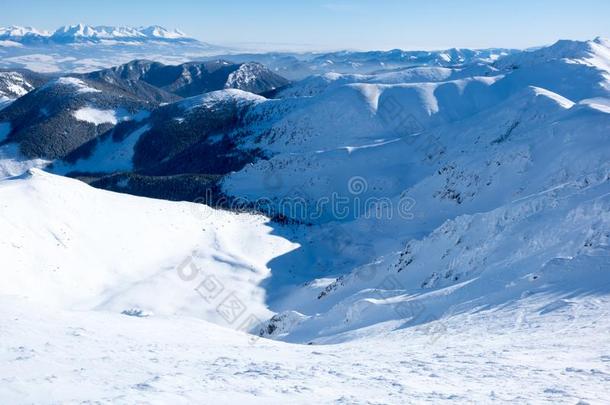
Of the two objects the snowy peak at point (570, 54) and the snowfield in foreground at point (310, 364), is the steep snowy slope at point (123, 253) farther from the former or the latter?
the snowy peak at point (570, 54)

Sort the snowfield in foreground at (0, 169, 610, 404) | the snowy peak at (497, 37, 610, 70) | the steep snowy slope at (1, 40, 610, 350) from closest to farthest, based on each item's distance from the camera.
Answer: the snowfield in foreground at (0, 169, 610, 404), the steep snowy slope at (1, 40, 610, 350), the snowy peak at (497, 37, 610, 70)

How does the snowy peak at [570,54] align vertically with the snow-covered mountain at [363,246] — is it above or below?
above

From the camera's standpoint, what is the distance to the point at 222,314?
31469mm

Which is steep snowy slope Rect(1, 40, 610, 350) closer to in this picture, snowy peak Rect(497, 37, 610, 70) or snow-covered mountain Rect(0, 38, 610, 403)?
snow-covered mountain Rect(0, 38, 610, 403)

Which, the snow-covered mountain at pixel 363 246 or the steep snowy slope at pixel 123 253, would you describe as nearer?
the snow-covered mountain at pixel 363 246

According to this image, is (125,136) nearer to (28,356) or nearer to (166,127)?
(166,127)

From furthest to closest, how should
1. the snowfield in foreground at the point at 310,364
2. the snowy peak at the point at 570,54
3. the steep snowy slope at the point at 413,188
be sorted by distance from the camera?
the snowy peak at the point at 570,54 < the steep snowy slope at the point at 413,188 < the snowfield in foreground at the point at 310,364

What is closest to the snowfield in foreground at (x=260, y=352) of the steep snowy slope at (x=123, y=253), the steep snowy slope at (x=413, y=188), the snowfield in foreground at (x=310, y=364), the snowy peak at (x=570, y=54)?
the snowfield in foreground at (x=310, y=364)

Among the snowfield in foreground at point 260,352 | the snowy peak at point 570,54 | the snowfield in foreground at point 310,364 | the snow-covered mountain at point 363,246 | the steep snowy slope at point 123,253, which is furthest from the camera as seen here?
the snowy peak at point 570,54

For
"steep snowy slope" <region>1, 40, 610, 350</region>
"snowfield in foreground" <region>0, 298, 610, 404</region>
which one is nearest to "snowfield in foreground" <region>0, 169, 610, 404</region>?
"snowfield in foreground" <region>0, 298, 610, 404</region>

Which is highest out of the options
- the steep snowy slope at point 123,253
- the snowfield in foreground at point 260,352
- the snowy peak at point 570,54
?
the snowy peak at point 570,54

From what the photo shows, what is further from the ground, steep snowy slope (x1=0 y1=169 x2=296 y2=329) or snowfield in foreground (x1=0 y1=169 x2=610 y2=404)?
snowfield in foreground (x1=0 y1=169 x2=610 y2=404)

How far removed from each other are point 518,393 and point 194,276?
28853 millimetres

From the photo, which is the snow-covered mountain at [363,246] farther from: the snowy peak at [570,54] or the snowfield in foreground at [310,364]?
the snowy peak at [570,54]
